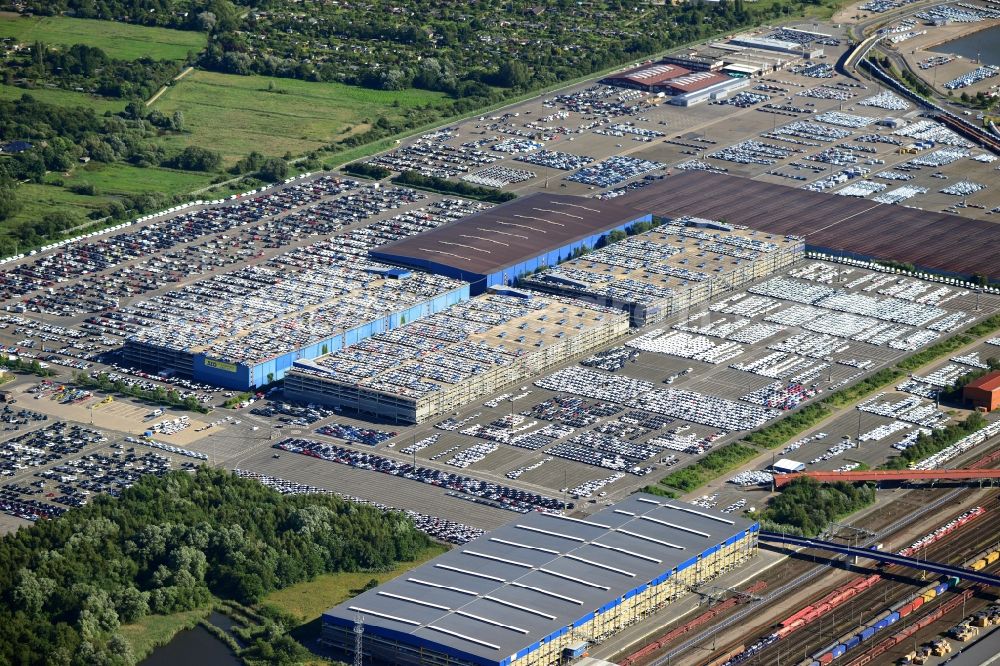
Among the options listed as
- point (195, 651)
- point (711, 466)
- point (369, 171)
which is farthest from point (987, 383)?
point (369, 171)

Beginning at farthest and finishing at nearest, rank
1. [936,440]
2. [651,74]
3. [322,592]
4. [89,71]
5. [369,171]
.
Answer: [89,71], [651,74], [369,171], [936,440], [322,592]

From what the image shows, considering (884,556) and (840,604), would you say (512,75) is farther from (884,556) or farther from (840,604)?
(840,604)

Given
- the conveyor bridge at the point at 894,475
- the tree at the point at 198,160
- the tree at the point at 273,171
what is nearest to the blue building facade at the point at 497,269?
the tree at the point at 273,171

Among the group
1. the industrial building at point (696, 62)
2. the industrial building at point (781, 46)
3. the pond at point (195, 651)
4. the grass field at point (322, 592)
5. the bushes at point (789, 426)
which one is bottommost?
the pond at point (195, 651)

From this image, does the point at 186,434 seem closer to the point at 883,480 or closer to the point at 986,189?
the point at 883,480

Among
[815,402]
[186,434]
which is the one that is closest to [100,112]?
[186,434]

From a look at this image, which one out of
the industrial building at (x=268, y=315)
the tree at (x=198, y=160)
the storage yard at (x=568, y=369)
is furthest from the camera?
the tree at (x=198, y=160)

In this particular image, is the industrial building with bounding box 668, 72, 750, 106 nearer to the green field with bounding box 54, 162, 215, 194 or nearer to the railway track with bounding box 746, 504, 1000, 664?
the green field with bounding box 54, 162, 215, 194

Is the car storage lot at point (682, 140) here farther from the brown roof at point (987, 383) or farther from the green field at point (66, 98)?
the brown roof at point (987, 383)
